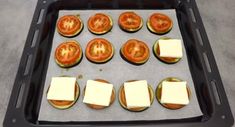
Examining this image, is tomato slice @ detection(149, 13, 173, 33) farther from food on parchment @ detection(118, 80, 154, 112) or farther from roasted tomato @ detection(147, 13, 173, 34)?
food on parchment @ detection(118, 80, 154, 112)

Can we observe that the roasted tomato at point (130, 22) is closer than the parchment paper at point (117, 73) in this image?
No

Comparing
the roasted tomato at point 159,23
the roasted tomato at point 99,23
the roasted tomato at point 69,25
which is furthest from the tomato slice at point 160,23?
the roasted tomato at point 69,25

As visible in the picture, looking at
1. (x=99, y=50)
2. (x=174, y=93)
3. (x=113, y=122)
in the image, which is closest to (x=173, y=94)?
(x=174, y=93)

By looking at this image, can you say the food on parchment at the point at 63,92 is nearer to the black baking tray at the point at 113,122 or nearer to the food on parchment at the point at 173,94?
the black baking tray at the point at 113,122

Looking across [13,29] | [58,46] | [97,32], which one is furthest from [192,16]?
[13,29]

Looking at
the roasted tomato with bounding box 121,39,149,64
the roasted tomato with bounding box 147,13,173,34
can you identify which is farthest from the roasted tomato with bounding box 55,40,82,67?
the roasted tomato with bounding box 147,13,173,34

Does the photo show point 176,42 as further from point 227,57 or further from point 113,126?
point 113,126

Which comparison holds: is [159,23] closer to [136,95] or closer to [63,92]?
[136,95]

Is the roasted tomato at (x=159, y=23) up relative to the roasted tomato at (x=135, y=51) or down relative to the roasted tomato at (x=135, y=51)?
up
